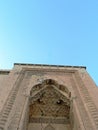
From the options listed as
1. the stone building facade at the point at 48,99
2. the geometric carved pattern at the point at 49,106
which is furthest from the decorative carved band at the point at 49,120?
the geometric carved pattern at the point at 49,106

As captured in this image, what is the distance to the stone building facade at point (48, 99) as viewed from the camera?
5.60 m

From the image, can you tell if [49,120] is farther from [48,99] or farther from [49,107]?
[48,99]

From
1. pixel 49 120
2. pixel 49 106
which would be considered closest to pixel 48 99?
pixel 49 106

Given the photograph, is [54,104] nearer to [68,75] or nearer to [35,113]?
[35,113]

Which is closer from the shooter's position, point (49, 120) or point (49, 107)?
point (49, 120)

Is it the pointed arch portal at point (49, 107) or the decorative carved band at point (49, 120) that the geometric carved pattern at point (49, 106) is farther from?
the decorative carved band at point (49, 120)

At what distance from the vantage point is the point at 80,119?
561 centimetres

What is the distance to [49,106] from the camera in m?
7.77

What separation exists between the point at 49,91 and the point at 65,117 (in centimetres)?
97

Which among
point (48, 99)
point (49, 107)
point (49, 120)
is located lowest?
point (49, 120)

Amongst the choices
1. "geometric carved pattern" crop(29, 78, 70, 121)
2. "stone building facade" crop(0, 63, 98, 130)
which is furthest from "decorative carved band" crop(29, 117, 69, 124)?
"geometric carved pattern" crop(29, 78, 70, 121)

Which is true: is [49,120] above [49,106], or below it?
below

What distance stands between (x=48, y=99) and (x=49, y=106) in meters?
0.21

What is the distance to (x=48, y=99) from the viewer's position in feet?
25.6
